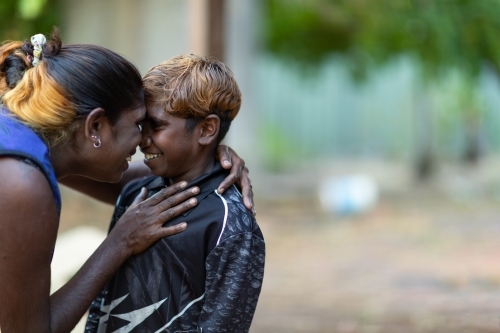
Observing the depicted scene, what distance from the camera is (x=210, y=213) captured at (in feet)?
7.72

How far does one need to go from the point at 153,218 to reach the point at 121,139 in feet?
0.94

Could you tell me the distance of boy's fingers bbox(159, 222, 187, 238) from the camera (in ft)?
7.68

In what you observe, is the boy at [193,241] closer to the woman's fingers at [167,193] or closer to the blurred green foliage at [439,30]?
the woman's fingers at [167,193]

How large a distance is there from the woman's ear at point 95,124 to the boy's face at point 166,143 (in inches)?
7.2

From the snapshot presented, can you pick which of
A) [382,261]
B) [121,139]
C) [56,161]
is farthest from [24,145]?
[382,261]

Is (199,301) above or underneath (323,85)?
underneath

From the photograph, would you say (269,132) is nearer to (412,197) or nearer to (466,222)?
(412,197)

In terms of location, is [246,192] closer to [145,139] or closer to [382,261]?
[145,139]

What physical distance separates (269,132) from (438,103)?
4680 millimetres

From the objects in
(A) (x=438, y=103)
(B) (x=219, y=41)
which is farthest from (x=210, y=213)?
(A) (x=438, y=103)

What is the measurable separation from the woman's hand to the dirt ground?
298 centimetres

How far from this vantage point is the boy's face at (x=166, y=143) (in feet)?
8.03

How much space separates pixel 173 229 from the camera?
7.68 feet

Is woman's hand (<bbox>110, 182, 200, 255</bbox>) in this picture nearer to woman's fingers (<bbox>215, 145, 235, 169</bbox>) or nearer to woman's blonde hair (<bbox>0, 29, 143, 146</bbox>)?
woman's fingers (<bbox>215, 145, 235, 169</bbox>)
